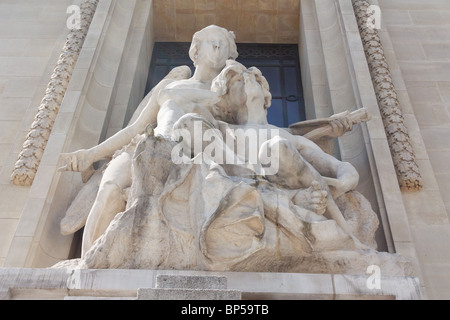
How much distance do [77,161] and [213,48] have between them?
236 centimetres

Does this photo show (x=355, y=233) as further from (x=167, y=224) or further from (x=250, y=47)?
(x=250, y=47)

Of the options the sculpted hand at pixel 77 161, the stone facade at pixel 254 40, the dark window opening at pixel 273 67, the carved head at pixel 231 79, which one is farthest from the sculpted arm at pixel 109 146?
the dark window opening at pixel 273 67

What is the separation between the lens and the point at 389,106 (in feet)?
23.1

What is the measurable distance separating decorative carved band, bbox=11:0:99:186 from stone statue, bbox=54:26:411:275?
1243mm

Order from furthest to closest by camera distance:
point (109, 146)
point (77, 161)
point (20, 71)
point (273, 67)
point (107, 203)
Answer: point (273, 67) < point (20, 71) < point (109, 146) < point (77, 161) < point (107, 203)

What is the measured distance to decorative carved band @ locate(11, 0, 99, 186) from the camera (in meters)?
6.30

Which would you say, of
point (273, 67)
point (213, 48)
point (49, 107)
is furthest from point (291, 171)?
point (273, 67)

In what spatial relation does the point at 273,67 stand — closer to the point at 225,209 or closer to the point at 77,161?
the point at 77,161

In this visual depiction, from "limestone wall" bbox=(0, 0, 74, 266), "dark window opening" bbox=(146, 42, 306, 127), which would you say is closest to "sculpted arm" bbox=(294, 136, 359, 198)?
"dark window opening" bbox=(146, 42, 306, 127)

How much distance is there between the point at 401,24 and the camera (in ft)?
29.7

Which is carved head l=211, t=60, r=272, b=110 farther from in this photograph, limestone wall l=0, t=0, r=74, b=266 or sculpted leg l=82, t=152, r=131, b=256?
limestone wall l=0, t=0, r=74, b=266

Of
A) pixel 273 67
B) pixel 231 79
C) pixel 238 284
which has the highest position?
pixel 273 67
